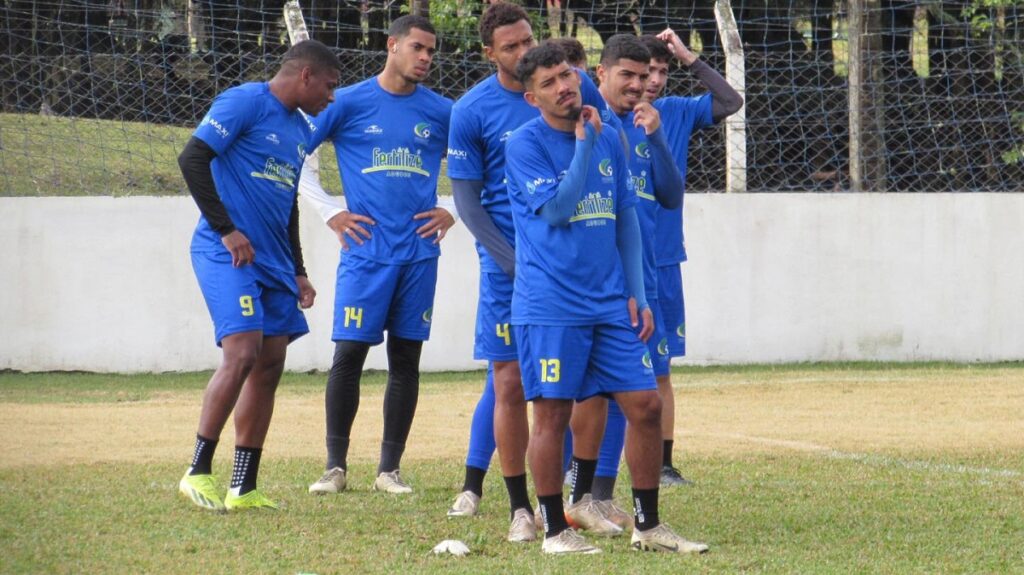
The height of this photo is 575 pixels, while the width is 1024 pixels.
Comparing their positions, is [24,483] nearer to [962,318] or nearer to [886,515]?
[886,515]

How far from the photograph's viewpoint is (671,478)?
718cm

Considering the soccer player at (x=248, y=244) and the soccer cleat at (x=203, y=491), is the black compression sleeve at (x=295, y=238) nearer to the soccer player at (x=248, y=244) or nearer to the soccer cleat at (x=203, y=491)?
the soccer player at (x=248, y=244)

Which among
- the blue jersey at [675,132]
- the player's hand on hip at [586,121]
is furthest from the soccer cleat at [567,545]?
the blue jersey at [675,132]

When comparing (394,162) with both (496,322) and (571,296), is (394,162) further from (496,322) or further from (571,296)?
(571,296)

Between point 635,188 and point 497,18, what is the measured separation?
915 mm

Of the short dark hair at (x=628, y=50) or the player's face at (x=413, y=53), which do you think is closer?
the short dark hair at (x=628, y=50)

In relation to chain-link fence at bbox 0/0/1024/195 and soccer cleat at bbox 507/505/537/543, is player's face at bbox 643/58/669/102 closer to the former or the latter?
soccer cleat at bbox 507/505/537/543

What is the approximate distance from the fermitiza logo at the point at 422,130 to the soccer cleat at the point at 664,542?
252 cm

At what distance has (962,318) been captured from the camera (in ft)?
44.6

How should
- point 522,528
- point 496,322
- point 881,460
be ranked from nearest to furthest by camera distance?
point 522,528, point 496,322, point 881,460

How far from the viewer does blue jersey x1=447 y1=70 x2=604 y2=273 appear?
6.21 meters

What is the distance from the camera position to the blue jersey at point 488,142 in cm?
621

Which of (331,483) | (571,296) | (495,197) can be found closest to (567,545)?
(571,296)

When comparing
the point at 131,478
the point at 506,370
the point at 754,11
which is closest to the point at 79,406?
the point at 131,478
